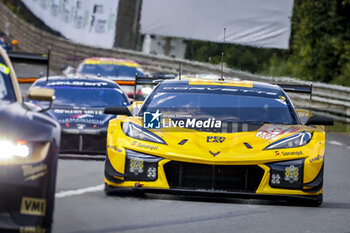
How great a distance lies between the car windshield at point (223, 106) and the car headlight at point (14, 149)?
125 inches

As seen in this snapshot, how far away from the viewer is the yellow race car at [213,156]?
25.2 ft

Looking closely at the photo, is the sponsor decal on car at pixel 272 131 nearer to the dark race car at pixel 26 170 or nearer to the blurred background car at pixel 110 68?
the dark race car at pixel 26 170

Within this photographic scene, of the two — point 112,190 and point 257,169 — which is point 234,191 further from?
point 112,190

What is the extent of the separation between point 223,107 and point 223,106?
0.03 meters

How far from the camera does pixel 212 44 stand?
12.7 meters

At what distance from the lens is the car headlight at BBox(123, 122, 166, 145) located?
789 cm

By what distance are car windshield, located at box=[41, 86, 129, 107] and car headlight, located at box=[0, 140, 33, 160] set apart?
293 inches

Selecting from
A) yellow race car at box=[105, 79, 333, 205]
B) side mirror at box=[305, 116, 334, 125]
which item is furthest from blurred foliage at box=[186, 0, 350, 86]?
yellow race car at box=[105, 79, 333, 205]

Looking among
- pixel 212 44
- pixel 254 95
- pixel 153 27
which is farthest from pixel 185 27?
pixel 254 95

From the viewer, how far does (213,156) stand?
25.0ft

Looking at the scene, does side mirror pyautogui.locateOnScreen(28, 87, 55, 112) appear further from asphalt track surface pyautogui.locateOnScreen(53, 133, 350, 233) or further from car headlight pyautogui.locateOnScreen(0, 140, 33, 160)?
asphalt track surface pyautogui.locateOnScreen(53, 133, 350, 233)

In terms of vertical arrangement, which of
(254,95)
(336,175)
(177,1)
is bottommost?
(336,175)

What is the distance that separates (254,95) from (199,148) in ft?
4.94

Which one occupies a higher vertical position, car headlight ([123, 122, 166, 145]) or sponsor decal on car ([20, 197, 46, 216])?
car headlight ([123, 122, 166, 145])
